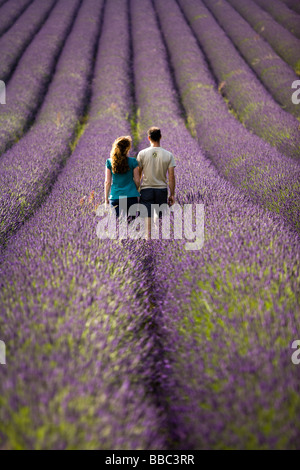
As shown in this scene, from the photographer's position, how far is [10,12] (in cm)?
1352

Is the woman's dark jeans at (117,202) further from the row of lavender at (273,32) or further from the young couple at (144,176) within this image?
the row of lavender at (273,32)

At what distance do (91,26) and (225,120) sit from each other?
34.2 feet

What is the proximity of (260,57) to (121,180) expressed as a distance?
9.81 m

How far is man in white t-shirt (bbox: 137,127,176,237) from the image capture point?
279 centimetres

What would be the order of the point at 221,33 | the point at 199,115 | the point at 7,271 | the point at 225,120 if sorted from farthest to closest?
the point at 221,33 → the point at 199,115 → the point at 225,120 → the point at 7,271

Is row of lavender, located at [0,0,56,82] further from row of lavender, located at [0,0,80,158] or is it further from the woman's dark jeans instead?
the woman's dark jeans

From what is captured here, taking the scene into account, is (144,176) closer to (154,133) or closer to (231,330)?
(154,133)

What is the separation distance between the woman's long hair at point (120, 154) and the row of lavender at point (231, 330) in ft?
2.65

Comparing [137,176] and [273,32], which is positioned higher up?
[273,32]

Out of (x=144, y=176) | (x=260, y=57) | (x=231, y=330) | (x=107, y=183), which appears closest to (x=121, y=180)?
(x=107, y=183)

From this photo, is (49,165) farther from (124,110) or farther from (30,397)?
(30,397)

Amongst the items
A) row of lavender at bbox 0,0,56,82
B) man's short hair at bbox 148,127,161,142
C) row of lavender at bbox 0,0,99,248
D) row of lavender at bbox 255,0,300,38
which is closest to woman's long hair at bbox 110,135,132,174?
man's short hair at bbox 148,127,161,142
